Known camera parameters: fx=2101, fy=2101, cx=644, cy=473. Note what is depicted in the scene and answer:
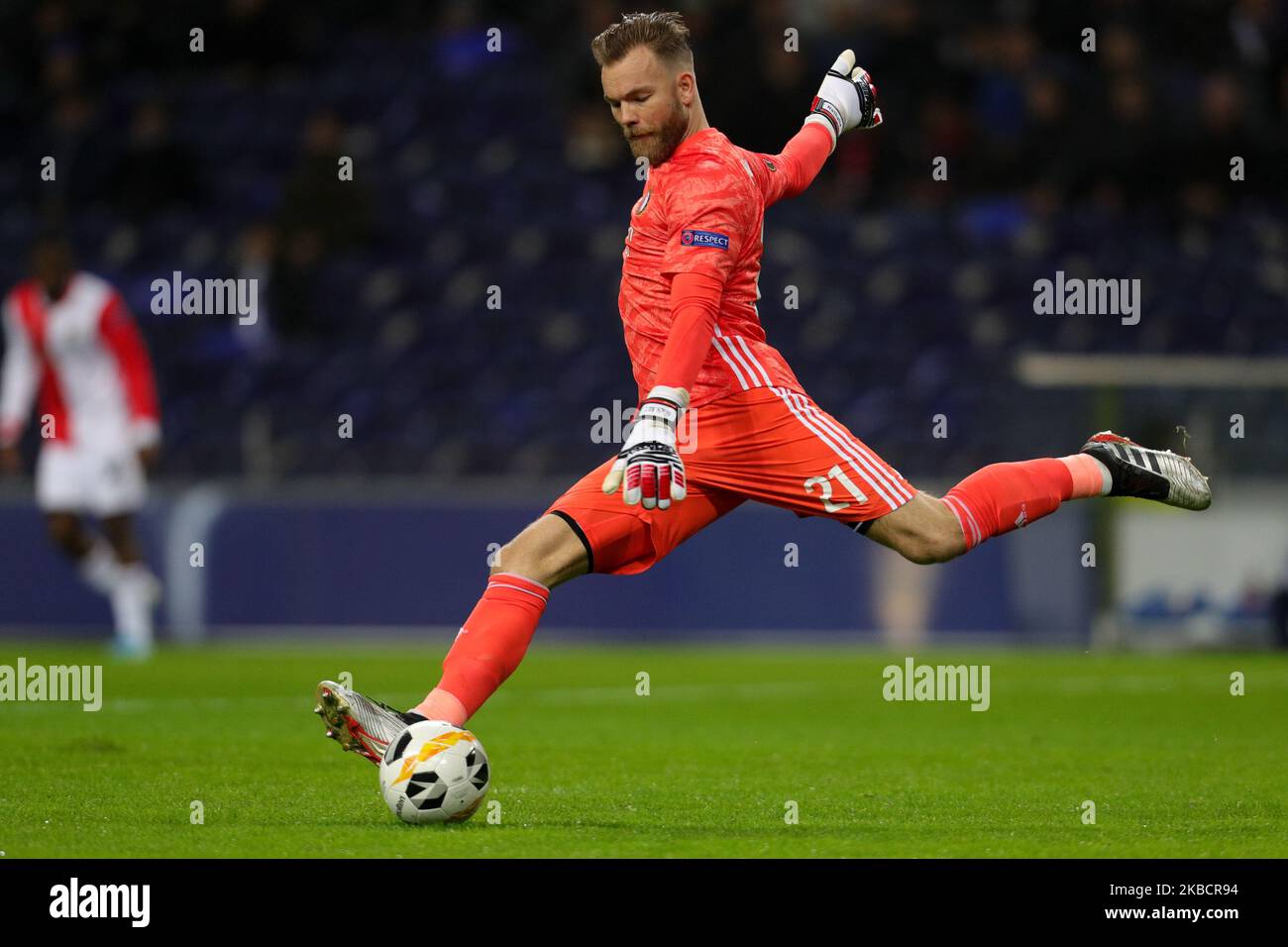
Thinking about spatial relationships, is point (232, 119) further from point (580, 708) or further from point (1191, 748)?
point (1191, 748)

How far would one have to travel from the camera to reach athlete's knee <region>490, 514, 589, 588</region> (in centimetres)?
565

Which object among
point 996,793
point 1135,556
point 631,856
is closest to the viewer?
point 631,856

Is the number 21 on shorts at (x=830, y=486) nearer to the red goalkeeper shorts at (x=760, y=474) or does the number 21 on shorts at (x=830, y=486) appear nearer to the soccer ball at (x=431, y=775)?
the red goalkeeper shorts at (x=760, y=474)

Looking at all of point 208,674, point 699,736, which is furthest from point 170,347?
point 699,736

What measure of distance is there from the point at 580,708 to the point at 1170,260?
28.8 ft

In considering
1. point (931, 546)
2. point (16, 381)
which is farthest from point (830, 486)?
point (16, 381)

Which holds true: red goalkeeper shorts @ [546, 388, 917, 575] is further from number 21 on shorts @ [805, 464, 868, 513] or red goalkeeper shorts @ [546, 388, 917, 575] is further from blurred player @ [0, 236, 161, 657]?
blurred player @ [0, 236, 161, 657]

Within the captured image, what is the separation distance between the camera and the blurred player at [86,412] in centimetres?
1281

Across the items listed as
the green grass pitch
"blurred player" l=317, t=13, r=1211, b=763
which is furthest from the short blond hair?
the green grass pitch

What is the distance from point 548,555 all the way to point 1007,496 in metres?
1.36

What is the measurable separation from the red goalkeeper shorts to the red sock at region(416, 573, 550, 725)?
21 centimetres

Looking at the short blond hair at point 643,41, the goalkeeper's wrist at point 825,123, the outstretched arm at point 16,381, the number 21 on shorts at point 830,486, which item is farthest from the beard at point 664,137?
the outstretched arm at point 16,381

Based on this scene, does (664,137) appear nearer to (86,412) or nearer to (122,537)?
(122,537)

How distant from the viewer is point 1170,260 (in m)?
16.6
